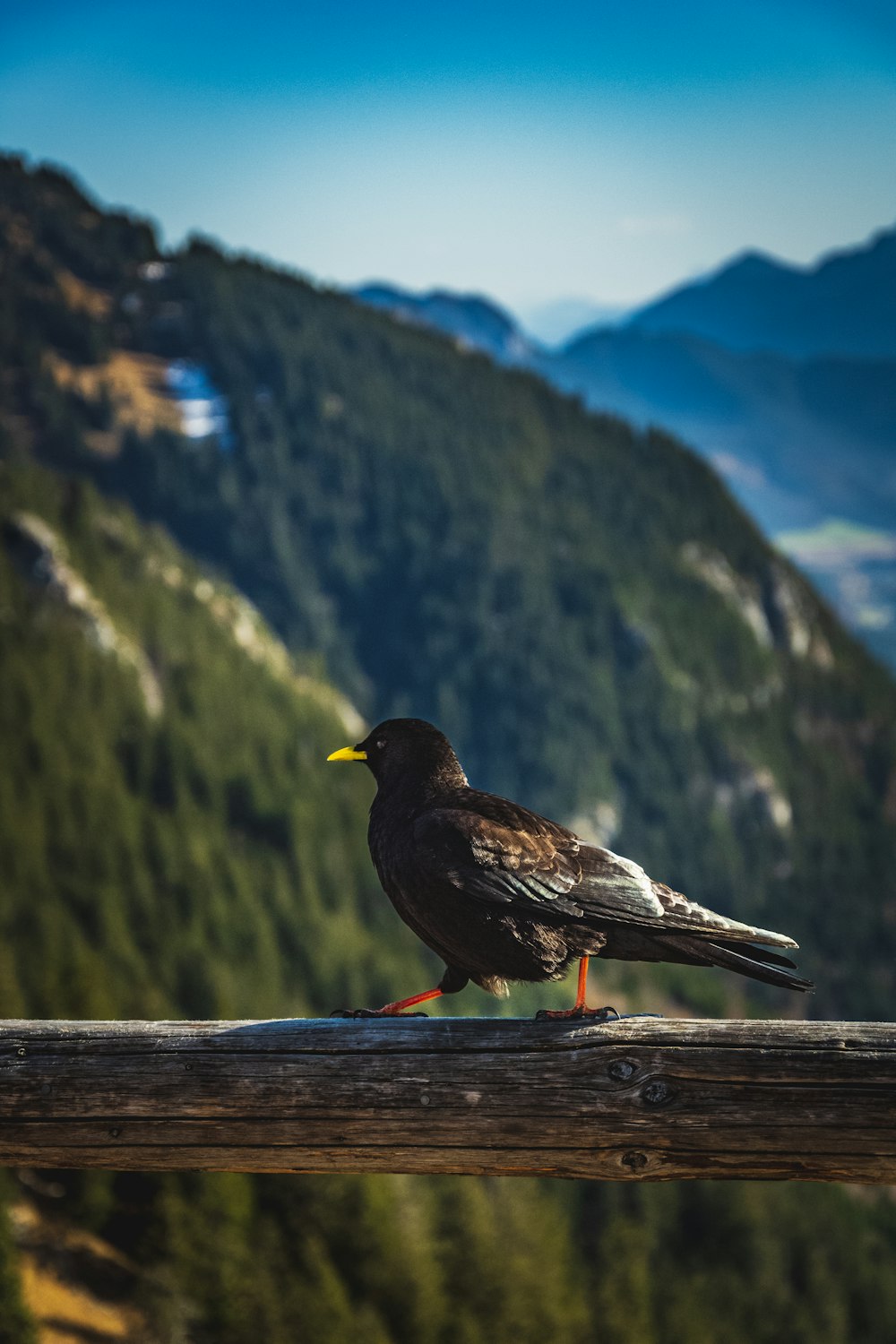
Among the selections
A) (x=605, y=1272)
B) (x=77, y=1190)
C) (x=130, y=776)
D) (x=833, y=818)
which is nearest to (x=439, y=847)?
(x=77, y=1190)

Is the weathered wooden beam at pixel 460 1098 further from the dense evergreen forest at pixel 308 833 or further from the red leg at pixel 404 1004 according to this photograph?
the dense evergreen forest at pixel 308 833

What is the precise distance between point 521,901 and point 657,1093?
76cm

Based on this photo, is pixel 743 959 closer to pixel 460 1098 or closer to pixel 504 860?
pixel 504 860

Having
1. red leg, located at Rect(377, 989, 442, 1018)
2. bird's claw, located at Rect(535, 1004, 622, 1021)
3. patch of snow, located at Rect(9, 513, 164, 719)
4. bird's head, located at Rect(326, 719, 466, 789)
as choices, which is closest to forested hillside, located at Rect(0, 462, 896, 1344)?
patch of snow, located at Rect(9, 513, 164, 719)

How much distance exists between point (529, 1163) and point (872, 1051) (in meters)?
1.04

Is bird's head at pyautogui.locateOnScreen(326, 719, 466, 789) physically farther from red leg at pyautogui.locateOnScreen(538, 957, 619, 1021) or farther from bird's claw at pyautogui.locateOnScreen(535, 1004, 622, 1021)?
bird's claw at pyautogui.locateOnScreen(535, 1004, 622, 1021)

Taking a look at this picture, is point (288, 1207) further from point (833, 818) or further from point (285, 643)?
point (833, 818)

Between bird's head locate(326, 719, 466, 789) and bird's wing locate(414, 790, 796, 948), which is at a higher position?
bird's head locate(326, 719, 466, 789)

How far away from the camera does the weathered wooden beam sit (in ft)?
12.2

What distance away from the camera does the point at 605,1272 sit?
8081 centimetres

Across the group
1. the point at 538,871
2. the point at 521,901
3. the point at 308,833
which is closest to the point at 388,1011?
the point at 521,901

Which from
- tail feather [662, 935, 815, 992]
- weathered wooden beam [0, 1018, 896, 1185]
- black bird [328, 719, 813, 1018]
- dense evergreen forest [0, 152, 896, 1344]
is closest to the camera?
weathered wooden beam [0, 1018, 896, 1185]

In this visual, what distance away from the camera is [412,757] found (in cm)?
470

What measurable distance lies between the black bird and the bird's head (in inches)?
4.4
